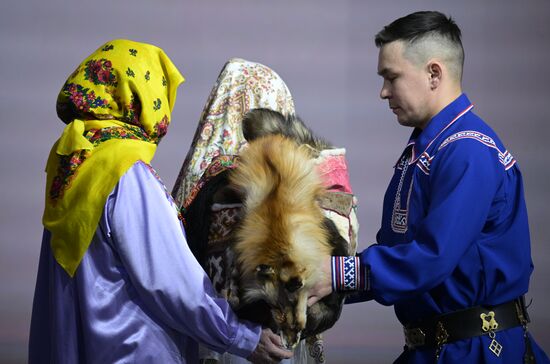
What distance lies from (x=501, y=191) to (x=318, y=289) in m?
0.51

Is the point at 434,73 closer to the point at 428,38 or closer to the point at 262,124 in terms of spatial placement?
the point at 428,38

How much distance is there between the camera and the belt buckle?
6.41ft

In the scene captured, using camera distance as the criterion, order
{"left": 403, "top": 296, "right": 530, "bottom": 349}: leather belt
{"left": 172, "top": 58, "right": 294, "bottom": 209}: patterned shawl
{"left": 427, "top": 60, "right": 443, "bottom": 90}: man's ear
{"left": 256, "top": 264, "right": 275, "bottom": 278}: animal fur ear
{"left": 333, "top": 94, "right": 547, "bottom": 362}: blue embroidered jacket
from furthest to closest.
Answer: {"left": 172, "top": 58, "right": 294, "bottom": 209}: patterned shawl
{"left": 427, "top": 60, "right": 443, "bottom": 90}: man's ear
{"left": 403, "top": 296, "right": 530, "bottom": 349}: leather belt
{"left": 333, "top": 94, "right": 547, "bottom": 362}: blue embroidered jacket
{"left": 256, "top": 264, "right": 275, "bottom": 278}: animal fur ear

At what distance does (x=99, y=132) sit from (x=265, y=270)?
58 centimetres

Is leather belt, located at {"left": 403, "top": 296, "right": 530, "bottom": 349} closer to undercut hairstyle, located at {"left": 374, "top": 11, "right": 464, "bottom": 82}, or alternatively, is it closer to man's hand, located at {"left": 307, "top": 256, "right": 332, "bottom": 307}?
man's hand, located at {"left": 307, "top": 256, "right": 332, "bottom": 307}

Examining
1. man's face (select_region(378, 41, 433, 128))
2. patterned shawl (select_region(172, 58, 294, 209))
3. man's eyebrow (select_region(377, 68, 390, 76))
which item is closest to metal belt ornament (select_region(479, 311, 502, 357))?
man's face (select_region(378, 41, 433, 128))

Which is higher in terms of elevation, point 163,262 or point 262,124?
point 262,124

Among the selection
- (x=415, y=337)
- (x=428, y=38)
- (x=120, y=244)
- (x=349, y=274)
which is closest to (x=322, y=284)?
(x=349, y=274)

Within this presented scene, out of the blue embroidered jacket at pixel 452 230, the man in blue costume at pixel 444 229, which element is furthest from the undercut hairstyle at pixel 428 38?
the blue embroidered jacket at pixel 452 230

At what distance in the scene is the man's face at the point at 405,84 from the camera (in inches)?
79.1

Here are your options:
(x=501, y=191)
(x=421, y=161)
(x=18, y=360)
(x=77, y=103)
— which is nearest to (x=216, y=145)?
(x=77, y=103)

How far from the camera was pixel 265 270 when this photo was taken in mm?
1681

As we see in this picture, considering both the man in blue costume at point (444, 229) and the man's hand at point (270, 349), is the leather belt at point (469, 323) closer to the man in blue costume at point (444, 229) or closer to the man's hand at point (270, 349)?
the man in blue costume at point (444, 229)

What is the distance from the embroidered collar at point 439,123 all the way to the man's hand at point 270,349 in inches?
21.9
